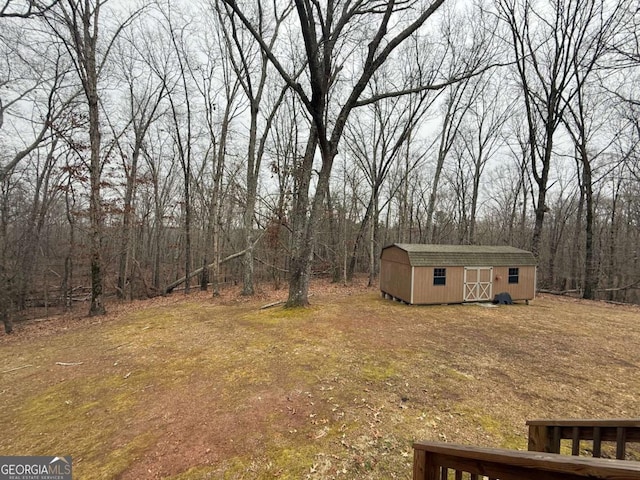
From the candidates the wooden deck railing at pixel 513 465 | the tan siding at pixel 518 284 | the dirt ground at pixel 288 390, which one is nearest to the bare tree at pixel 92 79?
the dirt ground at pixel 288 390

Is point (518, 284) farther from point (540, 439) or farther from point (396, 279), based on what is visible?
point (540, 439)

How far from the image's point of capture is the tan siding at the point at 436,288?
9.99m

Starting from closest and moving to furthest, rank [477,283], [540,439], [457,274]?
[540,439] < [457,274] < [477,283]

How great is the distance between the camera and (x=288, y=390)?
3.94 metres

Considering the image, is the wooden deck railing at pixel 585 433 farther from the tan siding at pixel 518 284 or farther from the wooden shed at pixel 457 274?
the tan siding at pixel 518 284

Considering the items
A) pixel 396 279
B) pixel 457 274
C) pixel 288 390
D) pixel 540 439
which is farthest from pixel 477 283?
pixel 540 439

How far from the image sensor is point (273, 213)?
11781 millimetres

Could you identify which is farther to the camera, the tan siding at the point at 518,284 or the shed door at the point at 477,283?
the tan siding at the point at 518,284

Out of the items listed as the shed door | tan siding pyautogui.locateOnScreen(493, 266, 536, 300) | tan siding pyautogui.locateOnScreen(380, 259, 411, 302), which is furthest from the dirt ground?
tan siding pyautogui.locateOnScreen(493, 266, 536, 300)

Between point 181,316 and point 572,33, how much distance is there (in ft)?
65.7

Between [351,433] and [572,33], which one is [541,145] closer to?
[572,33]

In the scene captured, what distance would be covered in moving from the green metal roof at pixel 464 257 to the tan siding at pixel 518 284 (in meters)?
0.28

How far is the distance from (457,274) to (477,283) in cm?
100

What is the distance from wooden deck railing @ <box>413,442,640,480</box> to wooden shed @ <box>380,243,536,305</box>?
8798 mm
